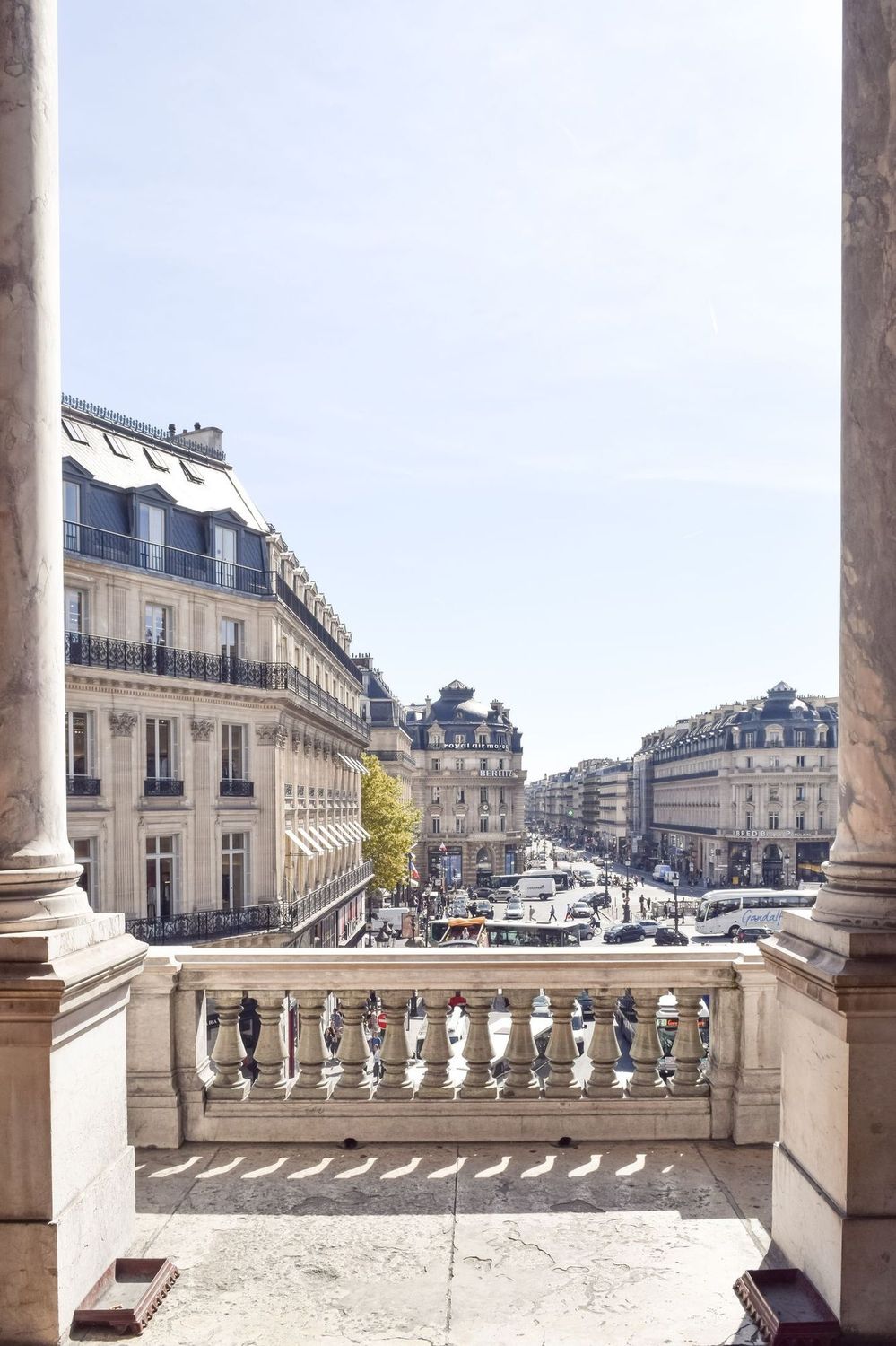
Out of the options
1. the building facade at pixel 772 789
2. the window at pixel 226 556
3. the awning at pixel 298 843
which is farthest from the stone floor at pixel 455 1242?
the building facade at pixel 772 789

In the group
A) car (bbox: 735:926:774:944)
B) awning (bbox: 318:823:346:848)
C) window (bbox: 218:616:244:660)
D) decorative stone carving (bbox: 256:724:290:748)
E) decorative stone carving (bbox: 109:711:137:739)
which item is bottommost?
car (bbox: 735:926:774:944)

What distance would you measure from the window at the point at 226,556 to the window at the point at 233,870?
7.96 meters

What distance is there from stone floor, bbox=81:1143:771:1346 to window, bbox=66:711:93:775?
75.2 feet

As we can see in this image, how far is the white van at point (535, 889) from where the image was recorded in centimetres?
8800

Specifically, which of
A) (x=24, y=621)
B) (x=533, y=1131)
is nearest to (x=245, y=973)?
(x=533, y=1131)

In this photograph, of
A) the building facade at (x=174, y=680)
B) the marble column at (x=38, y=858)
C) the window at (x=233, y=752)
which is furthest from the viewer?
the window at (x=233, y=752)

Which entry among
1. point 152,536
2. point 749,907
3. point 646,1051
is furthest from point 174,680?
point 749,907

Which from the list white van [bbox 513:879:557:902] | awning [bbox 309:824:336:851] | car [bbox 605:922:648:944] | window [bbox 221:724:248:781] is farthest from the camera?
white van [bbox 513:879:557:902]

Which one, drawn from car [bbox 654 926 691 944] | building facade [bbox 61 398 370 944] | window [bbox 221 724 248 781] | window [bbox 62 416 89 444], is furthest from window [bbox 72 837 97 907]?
car [bbox 654 926 691 944]

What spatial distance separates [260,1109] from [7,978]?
2772mm

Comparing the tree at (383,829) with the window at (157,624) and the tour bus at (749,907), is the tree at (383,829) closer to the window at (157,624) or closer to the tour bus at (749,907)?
the tour bus at (749,907)

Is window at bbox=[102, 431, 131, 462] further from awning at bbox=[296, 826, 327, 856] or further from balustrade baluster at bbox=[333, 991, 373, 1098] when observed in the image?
balustrade baluster at bbox=[333, 991, 373, 1098]

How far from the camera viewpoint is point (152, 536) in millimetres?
29938

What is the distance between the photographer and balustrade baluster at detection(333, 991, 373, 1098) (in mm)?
6391
